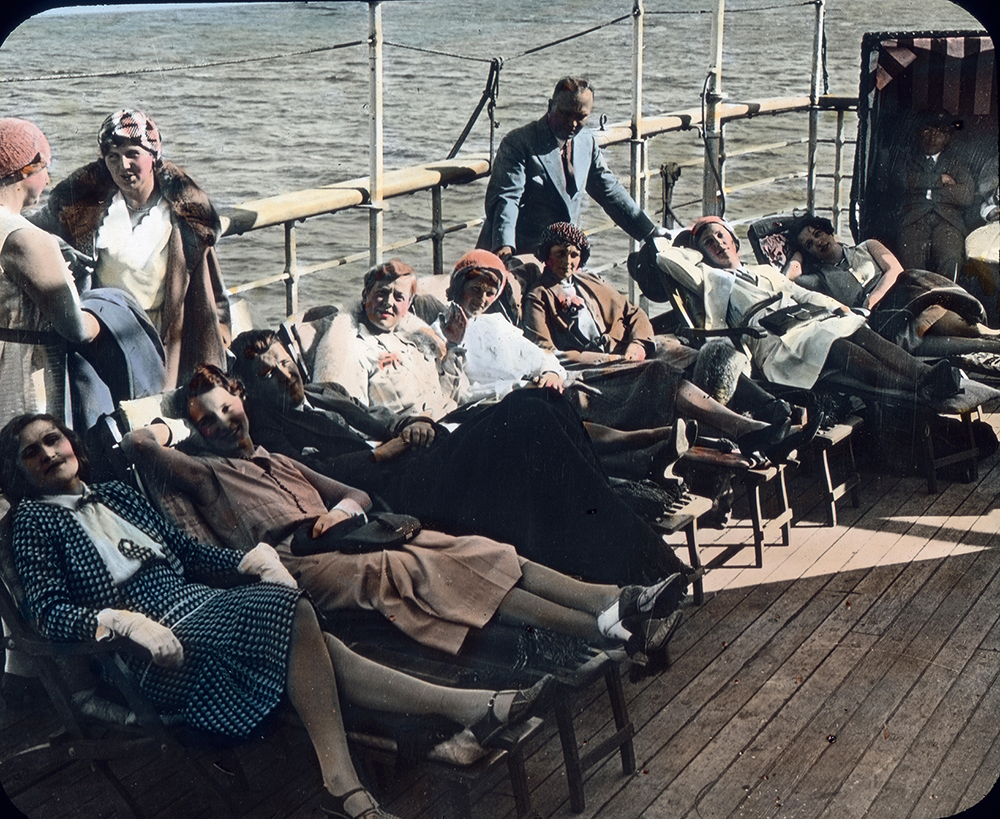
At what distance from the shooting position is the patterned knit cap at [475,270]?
15.0 ft

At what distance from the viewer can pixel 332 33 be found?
442 cm

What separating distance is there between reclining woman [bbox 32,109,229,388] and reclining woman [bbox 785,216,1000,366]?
2.57m

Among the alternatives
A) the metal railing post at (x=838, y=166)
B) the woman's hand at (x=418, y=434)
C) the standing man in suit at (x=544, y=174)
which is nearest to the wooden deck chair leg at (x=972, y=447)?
the metal railing post at (x=838, y=166)

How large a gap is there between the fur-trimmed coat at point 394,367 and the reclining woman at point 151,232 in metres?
0.36

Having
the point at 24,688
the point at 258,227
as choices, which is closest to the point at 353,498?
the point at 258,227

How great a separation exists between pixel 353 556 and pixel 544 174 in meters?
1.42

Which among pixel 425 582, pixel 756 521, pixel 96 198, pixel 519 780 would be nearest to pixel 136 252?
pixel 96 198

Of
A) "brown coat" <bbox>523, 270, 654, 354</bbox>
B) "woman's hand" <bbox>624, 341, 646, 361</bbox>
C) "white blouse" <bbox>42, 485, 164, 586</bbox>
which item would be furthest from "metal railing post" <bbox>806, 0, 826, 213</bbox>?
"white blouse" <bbox>42, 485, 164, 586</bbox>

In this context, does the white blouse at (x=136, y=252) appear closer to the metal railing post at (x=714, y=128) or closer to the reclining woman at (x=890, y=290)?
the metal railing post at (x=714, y=128)

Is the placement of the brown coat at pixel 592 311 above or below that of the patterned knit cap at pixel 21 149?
below

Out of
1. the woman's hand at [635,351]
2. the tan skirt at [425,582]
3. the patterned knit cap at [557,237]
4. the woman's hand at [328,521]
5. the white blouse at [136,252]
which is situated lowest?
the tan skirt at [425,582]

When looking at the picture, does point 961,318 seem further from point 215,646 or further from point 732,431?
point 215,646

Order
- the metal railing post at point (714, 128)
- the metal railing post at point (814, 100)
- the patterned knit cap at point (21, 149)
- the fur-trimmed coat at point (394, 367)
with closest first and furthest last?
the patterned knit cap at point (21, 149) → the fur-trimmed coat at point (394, 367) → the metal railing post at point (714, 128) → the metal railing post at point (814, 100)

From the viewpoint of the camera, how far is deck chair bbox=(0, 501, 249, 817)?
4.05 metres
